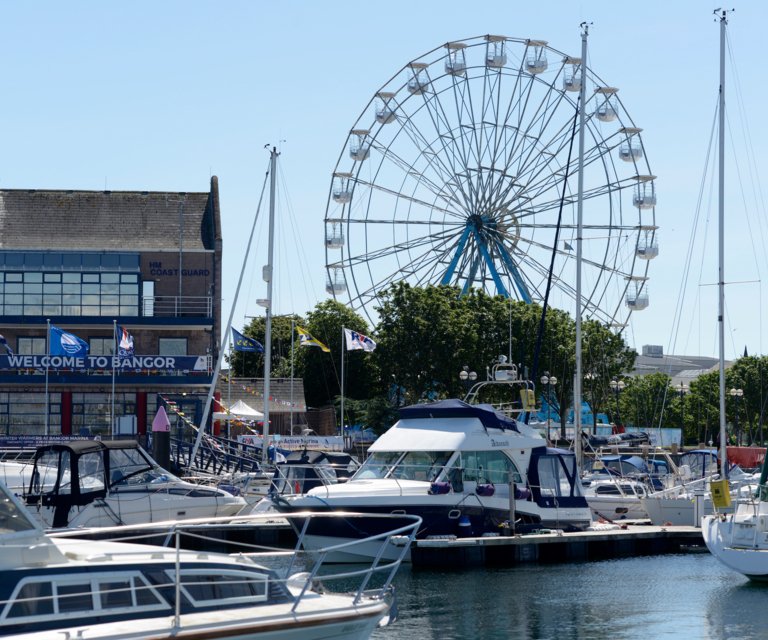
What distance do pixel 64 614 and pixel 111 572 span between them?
0.71 meters

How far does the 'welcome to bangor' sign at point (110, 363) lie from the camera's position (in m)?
57.2

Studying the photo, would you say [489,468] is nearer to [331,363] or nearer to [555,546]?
[555,546]

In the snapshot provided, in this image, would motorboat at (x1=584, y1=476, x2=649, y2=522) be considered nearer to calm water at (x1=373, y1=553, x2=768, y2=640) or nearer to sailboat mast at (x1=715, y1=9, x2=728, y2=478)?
sailboat mast at (x1=715, y1=9, x2=728, y2=478)

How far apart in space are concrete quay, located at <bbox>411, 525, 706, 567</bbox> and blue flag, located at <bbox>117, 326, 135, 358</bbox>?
2528 cm

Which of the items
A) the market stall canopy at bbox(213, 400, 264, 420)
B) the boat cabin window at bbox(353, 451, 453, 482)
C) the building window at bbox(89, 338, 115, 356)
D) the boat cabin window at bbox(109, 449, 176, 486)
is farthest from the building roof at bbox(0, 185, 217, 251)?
the boat cabin window at bbox(353, 451, 453, 482)

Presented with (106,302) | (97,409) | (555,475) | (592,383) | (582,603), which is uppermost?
(106,302)

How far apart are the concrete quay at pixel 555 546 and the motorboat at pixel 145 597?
48.9 feet

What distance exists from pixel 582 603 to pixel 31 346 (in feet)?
140

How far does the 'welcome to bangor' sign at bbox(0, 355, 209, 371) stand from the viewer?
57188mm

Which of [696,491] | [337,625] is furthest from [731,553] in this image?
[337,625]

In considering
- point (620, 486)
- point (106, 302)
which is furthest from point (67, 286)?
point (620, 486)

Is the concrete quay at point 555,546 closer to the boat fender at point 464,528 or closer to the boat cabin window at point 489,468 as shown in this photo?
the boat fender at point 464,528

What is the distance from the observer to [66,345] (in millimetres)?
53844

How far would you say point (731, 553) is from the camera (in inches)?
1163
